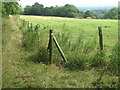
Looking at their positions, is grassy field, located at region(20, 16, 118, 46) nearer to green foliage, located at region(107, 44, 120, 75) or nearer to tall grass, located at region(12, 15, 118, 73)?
tall grass, located at region(12, 15, 118, 73)

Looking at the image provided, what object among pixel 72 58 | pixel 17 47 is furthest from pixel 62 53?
pixel 17 47

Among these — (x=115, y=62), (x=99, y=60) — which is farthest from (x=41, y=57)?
(x=115, y=62)

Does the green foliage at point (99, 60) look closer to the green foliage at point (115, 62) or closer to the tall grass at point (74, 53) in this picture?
the tall grass at point (74, 53)

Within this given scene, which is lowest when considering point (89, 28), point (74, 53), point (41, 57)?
point (41, 57)

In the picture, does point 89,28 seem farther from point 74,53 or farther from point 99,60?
point 99,60

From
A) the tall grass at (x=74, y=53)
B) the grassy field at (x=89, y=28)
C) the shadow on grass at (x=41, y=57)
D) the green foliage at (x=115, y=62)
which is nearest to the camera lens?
the green foliage at (x=115, y=62)

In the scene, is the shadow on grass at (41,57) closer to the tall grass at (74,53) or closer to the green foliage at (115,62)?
the tall grass at (74,53)

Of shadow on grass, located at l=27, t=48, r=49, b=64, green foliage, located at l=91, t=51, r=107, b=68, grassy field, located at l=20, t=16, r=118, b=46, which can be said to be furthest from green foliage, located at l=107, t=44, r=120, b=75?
grassy field, located at l=20, t=16, r=118, b=46

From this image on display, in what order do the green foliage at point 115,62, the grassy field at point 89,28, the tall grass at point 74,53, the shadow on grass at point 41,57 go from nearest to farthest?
the green foliage at point 115,62
the tall grass at point 74,53
the shadow on grass at point 41,57
the grassy field at point 89,28

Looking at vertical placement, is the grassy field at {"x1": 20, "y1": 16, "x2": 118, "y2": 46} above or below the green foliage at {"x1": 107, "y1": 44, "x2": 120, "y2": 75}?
above

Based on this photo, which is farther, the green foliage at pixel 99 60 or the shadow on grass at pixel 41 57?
the shadow on grass at pixel 41 57

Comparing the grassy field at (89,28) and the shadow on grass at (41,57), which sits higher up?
the grassy field at (89,28)

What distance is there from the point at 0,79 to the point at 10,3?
33.6ft

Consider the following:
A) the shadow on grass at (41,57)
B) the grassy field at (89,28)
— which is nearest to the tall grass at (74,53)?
the shadow on grass at (41,57)
